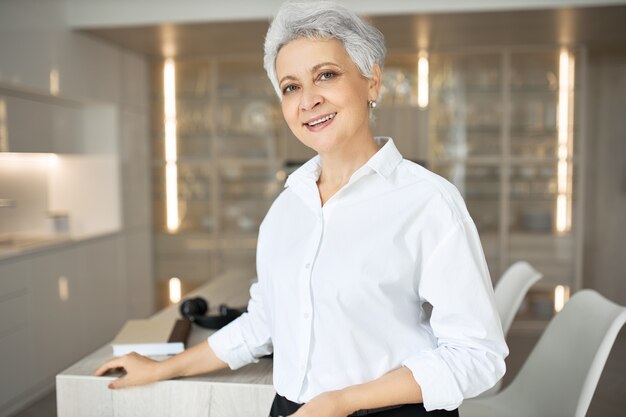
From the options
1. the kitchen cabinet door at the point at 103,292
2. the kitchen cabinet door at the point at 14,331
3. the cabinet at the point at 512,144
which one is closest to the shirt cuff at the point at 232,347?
the kitchen cabinet door at the point at 14,331

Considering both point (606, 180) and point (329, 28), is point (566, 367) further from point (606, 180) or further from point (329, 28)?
point (606, 180)

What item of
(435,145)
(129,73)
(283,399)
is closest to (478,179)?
(435,145)

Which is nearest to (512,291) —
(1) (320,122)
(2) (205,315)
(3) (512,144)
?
(2) (205,315)

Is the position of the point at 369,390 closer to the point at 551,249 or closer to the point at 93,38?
the point at 93,38

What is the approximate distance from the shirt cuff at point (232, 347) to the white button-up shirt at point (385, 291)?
0.65 feet

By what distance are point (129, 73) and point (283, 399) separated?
457 cm

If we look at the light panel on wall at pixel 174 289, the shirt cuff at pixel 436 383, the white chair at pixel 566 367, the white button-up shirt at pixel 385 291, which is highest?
the white button-up shirt at pixel 385 291

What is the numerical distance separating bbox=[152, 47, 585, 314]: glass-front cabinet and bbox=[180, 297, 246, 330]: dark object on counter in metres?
3.05

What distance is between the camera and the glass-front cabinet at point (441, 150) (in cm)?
532

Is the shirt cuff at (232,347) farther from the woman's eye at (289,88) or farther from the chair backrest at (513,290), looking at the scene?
the chair backrest at (513,290)

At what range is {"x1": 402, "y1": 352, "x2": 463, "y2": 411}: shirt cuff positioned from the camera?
38.0 inches

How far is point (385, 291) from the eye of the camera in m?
1.05

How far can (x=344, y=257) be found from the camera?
3.51 feet

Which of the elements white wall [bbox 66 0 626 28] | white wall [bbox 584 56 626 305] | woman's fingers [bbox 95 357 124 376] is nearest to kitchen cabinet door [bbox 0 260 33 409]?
white wall [bbox 66 0 626 28]
